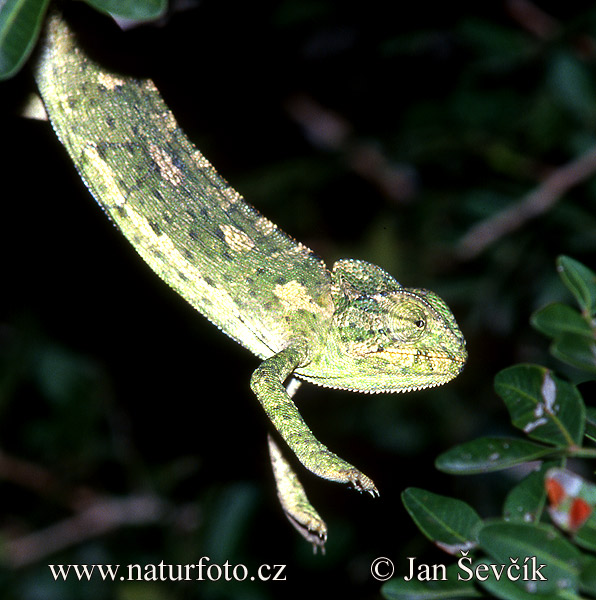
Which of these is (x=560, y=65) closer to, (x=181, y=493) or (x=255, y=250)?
(x=255, y=250)

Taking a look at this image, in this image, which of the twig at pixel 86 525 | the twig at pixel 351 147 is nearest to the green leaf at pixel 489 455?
the twig at pixel 86 525

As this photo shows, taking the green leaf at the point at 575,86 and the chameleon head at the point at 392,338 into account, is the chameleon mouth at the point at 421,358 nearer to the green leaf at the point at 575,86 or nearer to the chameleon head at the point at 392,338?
the chameleon head at the point at 392,338

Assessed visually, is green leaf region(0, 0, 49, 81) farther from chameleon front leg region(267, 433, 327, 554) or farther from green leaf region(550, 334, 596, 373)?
chameleon front leg region(267, 433, 327, 554)

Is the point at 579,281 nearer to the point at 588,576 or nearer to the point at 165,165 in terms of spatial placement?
the point at 588,576

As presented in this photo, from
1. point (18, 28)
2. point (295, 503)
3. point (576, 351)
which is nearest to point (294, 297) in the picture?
point (295, 503)

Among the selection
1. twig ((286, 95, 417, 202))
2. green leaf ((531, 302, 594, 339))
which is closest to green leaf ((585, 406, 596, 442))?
green leaf ((531, 302, 594, 339))

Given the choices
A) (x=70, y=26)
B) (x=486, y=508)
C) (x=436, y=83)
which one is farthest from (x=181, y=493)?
(x=436, y=83)
